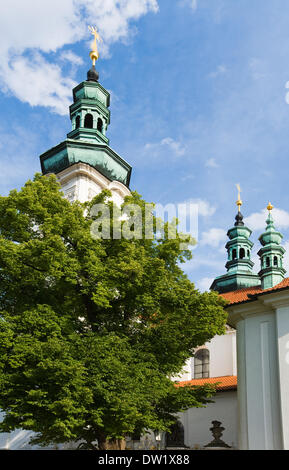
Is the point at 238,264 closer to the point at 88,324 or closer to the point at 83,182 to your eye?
the point at 83,182

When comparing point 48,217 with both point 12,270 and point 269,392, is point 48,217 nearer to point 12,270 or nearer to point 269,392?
point 12,270

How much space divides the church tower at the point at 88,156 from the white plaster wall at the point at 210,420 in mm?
13387

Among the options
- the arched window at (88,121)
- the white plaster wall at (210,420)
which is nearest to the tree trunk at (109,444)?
the white plaster wall at (210,420)

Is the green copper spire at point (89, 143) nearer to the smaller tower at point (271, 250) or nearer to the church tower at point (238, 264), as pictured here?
the church tower at point (238, 264)

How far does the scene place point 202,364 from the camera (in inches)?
1184

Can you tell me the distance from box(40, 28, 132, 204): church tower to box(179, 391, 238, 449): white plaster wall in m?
13.4

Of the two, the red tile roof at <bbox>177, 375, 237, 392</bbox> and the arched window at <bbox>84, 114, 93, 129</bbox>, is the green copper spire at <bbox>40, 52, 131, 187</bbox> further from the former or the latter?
the red tile roof at <bbox>177, 375, 237, 392</bbox>

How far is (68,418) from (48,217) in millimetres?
5497

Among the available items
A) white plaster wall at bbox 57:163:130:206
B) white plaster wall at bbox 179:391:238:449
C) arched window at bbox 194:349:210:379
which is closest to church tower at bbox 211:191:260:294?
arched window at bbox 194:349:210:379

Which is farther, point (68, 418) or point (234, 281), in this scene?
point (234, 281)
